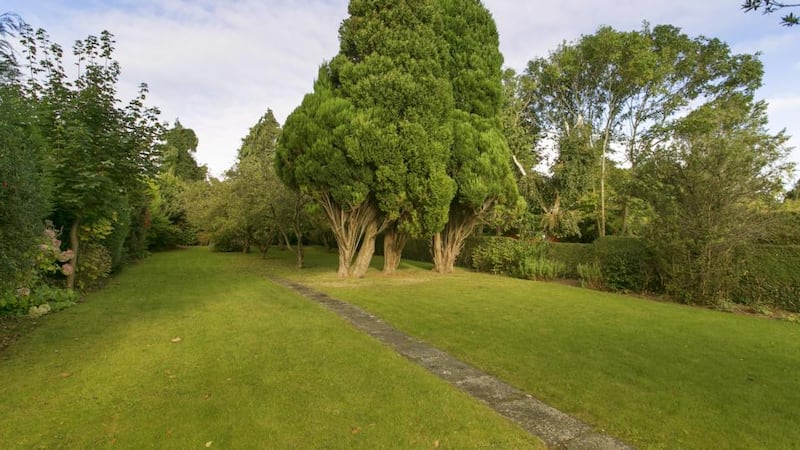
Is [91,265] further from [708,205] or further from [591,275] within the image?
[708,205]

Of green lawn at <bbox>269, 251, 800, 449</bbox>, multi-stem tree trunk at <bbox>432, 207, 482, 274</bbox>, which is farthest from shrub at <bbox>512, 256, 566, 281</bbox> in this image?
green lawn at <bbox>269, 251, 800, 449</bbox>

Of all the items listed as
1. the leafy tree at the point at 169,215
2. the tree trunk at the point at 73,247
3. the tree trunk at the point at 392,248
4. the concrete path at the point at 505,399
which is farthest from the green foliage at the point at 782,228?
the leafy tree at the point at 169,215

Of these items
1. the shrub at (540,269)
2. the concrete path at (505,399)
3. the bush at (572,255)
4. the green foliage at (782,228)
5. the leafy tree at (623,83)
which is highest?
the leafy tree at (623,83)

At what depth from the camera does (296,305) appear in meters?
9.00

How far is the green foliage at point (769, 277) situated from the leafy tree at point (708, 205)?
0.95 feet

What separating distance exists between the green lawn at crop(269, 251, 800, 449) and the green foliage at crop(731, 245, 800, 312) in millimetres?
1425

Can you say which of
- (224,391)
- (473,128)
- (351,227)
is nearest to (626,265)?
(473,128)

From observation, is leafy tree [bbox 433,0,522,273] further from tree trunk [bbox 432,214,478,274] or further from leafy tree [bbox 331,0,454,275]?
leafy tree [bbox 331,0,454,275]

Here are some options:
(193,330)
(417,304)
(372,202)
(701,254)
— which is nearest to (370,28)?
(372,202)

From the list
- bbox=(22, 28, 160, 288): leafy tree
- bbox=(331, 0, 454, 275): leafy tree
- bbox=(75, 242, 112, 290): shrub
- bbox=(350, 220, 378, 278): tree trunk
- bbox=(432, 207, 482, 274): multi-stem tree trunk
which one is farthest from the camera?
bbox=(432, 207, 482, 274): multi-stem tree trunk

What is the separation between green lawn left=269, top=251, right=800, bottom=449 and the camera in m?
3.62

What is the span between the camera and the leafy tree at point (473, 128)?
1423 cm

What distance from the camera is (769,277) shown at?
9.41 metres

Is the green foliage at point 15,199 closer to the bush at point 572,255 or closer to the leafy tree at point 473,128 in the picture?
the leafy tree at point 473,128
